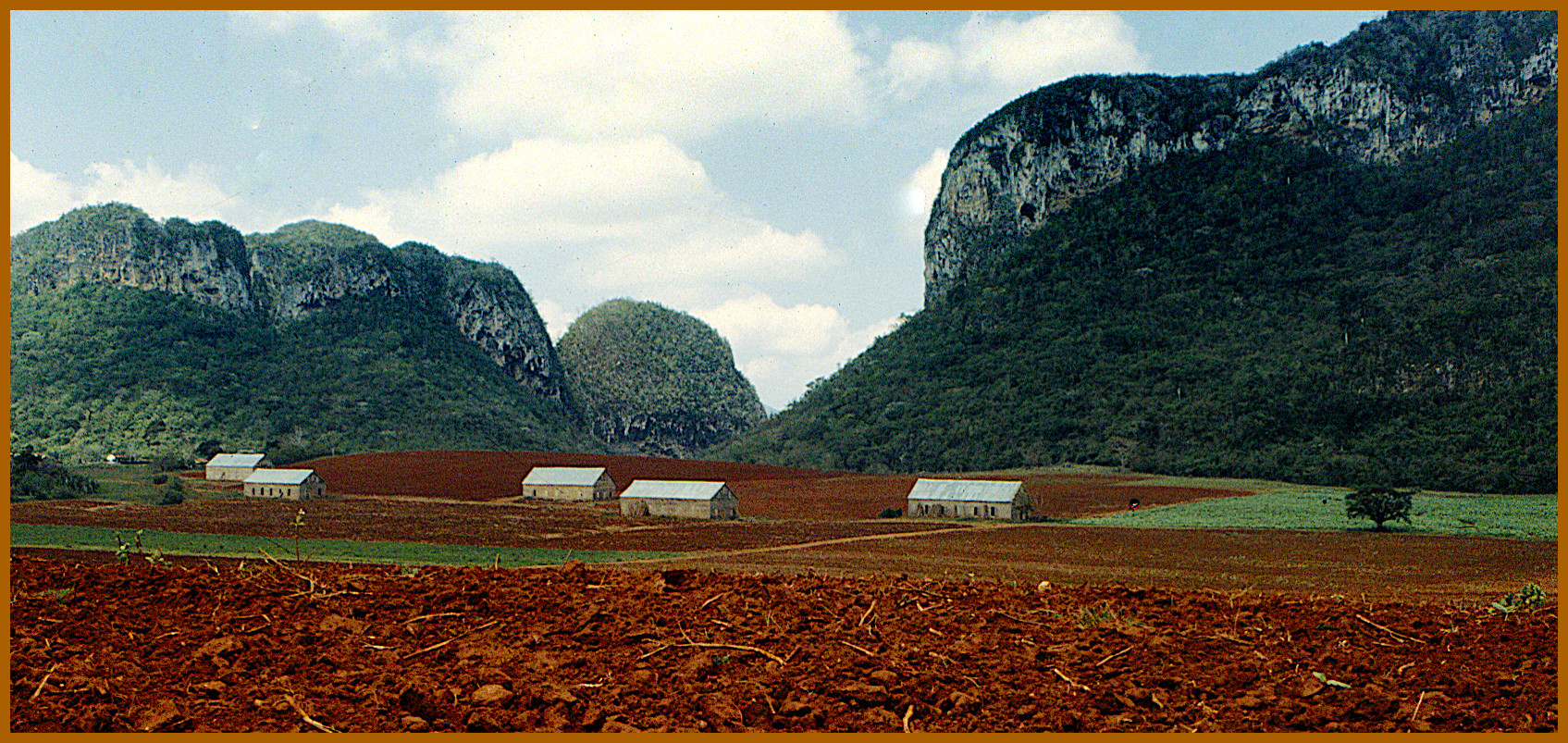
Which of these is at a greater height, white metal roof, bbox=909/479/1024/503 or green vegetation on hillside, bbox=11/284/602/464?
green vegetation on hillside, bbox=11/284/602/464

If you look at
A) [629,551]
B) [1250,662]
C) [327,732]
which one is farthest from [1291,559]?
[327,732]

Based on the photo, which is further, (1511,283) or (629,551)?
(1511,283)

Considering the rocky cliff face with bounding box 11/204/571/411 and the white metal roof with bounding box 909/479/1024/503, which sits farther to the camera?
the rocky cliff face with bounding box 11/204/571/411

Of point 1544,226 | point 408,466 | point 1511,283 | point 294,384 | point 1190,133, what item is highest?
point 1190,133

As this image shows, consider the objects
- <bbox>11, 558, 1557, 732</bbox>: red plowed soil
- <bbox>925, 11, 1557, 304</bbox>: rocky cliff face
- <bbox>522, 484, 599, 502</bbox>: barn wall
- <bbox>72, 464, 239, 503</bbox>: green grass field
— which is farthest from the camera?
<bbox>925, 11, 1557, 304</bbox>: rocky cliff face

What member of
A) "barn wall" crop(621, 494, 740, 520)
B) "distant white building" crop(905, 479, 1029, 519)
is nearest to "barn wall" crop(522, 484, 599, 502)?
"barn wall" crop(621, 494, 740, 520)

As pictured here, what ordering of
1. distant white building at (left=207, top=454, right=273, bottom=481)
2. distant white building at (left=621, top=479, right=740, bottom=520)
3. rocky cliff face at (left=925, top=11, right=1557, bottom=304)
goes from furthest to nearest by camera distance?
rocky cliff face at (left=925, top=11, right=1557, bottom=304) → distant white building at (left=207, top=454, right=273, bottom=481) → distant white building at (left=621, top=479, right=740, bottom=520)

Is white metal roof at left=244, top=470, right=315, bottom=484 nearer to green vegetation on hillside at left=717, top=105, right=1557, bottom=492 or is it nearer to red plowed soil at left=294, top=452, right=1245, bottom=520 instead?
red plowed soil at left=294, top=452, right=1245, bottom=520

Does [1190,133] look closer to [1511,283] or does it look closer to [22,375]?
[1511,283]
